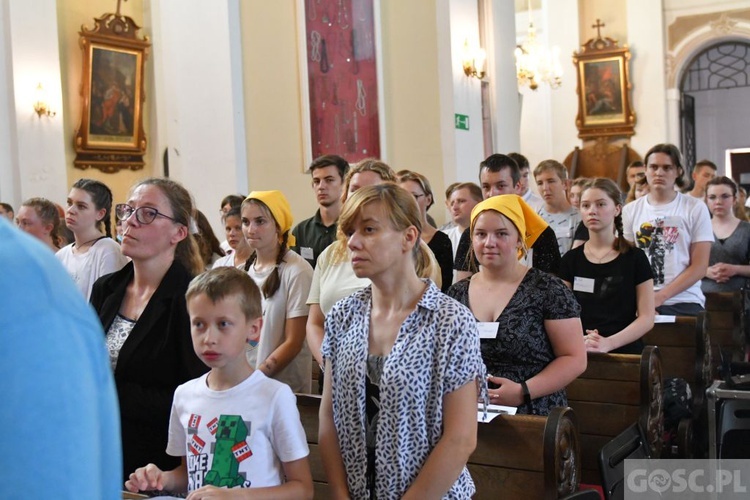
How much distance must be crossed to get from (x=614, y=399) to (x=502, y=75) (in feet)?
21.2

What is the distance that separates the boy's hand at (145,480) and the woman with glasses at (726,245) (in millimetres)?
5867

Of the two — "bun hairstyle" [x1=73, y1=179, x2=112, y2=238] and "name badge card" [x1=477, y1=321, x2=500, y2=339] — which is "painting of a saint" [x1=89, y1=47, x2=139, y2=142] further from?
"name badge card" [x1=477, y1=321, x2=500, y2=339]

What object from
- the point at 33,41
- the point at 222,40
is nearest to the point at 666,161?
the point at 222,40

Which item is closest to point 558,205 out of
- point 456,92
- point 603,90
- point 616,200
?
point 616,200

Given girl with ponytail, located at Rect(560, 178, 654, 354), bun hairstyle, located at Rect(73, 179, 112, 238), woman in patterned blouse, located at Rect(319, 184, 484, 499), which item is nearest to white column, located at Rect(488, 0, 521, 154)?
girl with ponytail, located at Rect(560, 178, 654, 354)

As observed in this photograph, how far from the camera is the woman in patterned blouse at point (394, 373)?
236 cm

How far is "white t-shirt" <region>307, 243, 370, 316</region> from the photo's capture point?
12.1 feet

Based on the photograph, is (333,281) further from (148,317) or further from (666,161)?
(666,161)

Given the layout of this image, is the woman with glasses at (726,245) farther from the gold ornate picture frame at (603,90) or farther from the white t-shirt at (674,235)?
the gold ornate picture frame at (603,90)

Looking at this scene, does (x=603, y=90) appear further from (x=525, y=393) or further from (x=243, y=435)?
(x=243, y=435)

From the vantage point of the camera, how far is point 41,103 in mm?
10578

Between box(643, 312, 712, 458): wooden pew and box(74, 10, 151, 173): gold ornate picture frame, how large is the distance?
9.67 metres

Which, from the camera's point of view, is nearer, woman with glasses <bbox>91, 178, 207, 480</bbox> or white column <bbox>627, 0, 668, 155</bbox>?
woman with glasses <bbox>91, 178, 207, 480</bbox>

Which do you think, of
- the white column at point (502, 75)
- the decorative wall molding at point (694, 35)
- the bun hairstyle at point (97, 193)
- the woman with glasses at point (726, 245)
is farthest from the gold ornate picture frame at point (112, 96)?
the decorative wall molding at point (694, 35)
